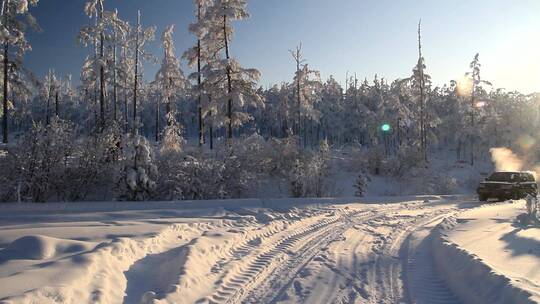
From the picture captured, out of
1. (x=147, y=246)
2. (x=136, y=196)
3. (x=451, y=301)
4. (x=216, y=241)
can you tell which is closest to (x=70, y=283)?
(x=147, y=246)

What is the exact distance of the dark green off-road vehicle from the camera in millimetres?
20344

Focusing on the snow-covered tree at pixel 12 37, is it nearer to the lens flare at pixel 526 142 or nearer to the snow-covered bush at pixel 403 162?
the snow-covered bush at pixel 403 162

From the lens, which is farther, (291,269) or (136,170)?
(136,170)

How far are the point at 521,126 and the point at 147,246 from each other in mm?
83909

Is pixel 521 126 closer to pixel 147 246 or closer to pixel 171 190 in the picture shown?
pixel 171 190

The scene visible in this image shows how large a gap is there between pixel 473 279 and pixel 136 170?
12560mm

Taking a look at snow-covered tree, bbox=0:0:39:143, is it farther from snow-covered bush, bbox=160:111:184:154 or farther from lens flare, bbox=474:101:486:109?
lens flare, bbox=474:101:486:109

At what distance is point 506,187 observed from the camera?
803 inches

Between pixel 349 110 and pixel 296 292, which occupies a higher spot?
pixel 349 110

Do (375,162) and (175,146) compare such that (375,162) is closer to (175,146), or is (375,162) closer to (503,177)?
(503,177)

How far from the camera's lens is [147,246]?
793 centimetres

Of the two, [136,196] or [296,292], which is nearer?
[296,292]

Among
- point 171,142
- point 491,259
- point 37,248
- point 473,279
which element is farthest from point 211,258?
point 171,142

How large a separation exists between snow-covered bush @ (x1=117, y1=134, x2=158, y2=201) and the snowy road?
3.51 metres
